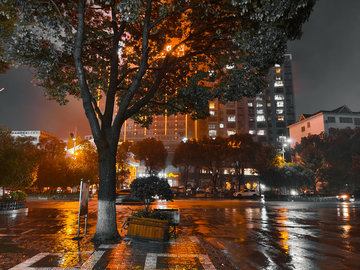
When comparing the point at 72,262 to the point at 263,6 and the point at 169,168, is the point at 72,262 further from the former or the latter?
the point at 169,168

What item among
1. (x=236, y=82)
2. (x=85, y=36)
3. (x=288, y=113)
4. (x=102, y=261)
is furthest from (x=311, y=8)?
(x=288, y=113)

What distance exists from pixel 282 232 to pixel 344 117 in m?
73.1

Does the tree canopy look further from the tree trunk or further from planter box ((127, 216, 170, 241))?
the tree trunk

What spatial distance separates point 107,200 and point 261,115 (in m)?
102

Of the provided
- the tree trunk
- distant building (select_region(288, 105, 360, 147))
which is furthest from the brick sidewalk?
distant building (select_region(288, 105, 360, 147))

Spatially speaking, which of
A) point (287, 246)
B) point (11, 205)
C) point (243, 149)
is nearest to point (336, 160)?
point (243, 149)

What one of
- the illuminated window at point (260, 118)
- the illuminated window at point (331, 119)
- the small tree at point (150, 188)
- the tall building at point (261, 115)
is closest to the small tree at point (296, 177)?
the illuminated window at point (331, 119)

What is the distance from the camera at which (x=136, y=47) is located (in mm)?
13242

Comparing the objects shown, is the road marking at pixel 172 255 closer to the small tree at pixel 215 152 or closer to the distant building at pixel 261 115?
the small tree at pixel 215 152

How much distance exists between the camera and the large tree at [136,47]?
331 inches

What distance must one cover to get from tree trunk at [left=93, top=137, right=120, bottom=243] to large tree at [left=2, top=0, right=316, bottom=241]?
0.03 m

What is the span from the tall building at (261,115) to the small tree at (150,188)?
92.4 metres

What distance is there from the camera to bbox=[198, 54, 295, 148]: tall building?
102m

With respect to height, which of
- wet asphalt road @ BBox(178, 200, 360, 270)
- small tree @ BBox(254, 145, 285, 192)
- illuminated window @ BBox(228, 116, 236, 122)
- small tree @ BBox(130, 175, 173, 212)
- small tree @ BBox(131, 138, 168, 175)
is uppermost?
illuminated window @ BBox(228, 116, 236, 122)
